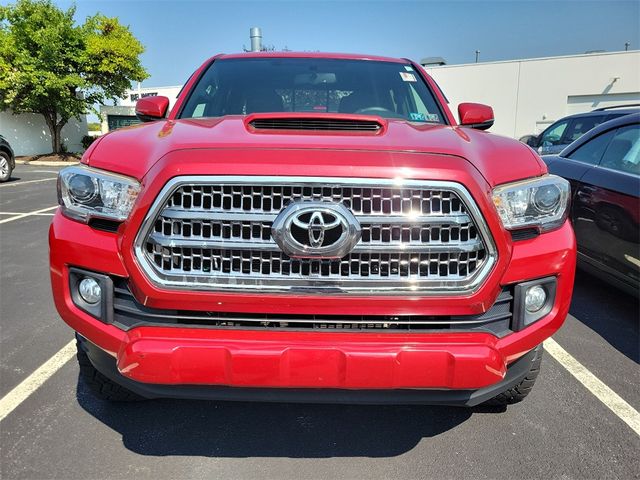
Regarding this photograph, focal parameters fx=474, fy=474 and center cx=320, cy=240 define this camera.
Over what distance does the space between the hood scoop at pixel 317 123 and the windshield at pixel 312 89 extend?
31.1 inches

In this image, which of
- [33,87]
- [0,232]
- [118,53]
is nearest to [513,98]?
[118,53]

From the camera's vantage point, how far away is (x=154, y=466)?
7.02ft

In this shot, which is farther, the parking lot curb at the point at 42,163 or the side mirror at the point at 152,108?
the parking lot curb at the point at 42,163

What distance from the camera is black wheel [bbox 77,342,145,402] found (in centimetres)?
235

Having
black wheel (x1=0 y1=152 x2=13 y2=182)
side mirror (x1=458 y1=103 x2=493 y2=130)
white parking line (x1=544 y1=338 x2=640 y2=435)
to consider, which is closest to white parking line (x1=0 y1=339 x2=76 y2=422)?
side mirror (x1=458 y1=103 x2=493 y2=130)

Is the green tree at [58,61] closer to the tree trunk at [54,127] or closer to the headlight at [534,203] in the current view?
the tree trunk at [54,127]

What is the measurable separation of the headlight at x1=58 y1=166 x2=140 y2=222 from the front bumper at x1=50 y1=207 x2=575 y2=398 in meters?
0.07

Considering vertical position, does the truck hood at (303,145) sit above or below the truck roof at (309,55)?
below

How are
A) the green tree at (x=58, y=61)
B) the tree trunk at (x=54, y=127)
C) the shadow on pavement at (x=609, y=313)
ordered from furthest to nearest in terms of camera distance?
the tree trunk at (x=54, y=127)
the green tree at (x=58, y=61)
the shadow on pavement at (x=609, y=313)

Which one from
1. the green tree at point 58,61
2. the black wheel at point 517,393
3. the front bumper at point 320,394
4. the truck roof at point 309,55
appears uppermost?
the green tree at point 58,61

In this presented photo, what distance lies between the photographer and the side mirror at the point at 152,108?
295cm

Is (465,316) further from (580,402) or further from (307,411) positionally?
(580,402)

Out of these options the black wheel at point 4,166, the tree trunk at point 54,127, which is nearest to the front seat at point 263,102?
the black wheel at point 4,166

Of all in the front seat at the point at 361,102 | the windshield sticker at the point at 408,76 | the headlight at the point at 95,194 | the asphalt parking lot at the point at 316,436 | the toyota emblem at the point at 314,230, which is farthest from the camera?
the windshield sticker at the point at 408,76
